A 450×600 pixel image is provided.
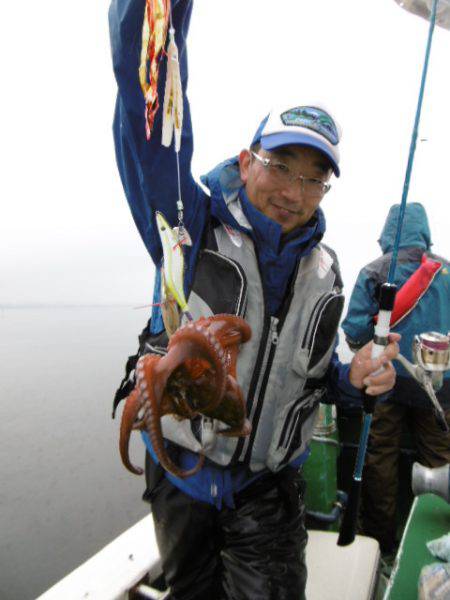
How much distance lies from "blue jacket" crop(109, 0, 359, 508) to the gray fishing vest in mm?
86

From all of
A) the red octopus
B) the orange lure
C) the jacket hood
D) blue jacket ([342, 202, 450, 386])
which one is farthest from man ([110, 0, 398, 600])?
the jacket hood

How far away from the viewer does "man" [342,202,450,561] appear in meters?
3.65

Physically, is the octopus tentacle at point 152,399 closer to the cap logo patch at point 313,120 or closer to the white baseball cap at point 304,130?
the white baseball cap at point 304,130

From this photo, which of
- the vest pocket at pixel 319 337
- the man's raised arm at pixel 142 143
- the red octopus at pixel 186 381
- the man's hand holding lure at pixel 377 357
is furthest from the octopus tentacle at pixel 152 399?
the man's hand holding lure at pixel 377 357

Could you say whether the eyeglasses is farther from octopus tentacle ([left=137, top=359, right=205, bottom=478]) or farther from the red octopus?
octopus tentacle ([left=137, top=359, right=205, bottom=478])

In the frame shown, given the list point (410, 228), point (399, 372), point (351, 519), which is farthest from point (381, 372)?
point (410, 228)

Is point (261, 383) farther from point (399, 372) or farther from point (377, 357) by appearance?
point (399, 372)

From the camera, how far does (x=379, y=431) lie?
4.03 m

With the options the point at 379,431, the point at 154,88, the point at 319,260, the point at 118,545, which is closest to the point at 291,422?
the point at 319,260

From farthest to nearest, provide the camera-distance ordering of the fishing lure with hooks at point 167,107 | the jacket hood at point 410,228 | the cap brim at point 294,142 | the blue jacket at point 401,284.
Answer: the jacket hood at point 410,228
the blue jacket at point 401,284
the cap brim at point 294,142
the fishing lure with hooks at point 167,107

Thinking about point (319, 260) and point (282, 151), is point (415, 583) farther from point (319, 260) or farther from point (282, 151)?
point (282, 151)

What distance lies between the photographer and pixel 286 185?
1.89 metres

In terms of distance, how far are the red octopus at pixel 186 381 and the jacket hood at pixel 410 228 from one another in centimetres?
325

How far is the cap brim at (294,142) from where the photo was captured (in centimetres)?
176
